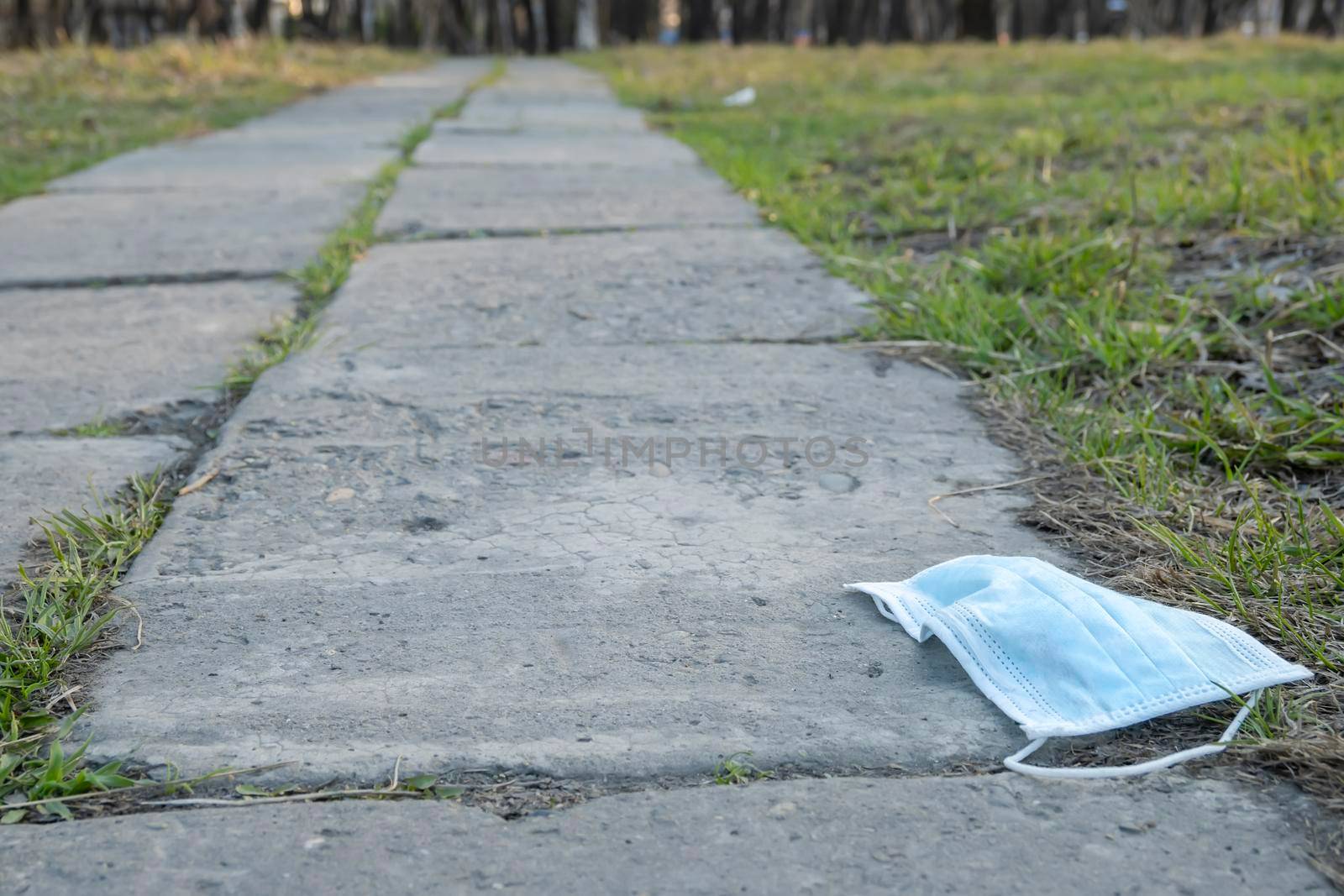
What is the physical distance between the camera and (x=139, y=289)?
2535 mm

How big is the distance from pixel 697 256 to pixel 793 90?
445cm

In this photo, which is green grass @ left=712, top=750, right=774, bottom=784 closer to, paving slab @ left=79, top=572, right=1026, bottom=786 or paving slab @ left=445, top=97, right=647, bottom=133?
paving slab @ left=79, top=572, right=1026, bottom=786

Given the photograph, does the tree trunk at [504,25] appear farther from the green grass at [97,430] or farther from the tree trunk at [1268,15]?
the green grass at [97,430]

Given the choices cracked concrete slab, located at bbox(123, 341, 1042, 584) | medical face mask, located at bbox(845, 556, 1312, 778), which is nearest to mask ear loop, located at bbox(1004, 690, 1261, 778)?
medical face mask, located at bbox(845, 556, 1312, 778)

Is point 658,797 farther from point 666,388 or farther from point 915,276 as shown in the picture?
point 915,276

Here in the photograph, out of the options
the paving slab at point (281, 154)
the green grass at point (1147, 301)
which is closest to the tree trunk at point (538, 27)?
the paving slab at point (281, 154)

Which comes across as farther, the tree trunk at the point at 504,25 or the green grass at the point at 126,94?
the tree trunk at the point at 504,25

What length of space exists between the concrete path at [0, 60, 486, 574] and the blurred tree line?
26.5 ft

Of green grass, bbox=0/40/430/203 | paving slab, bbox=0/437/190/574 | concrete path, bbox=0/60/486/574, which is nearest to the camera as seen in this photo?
paving slab, bbox=0/437/190/574

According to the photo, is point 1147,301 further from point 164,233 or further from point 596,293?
point 164,233

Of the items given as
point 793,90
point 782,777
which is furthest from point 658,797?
point 793,90

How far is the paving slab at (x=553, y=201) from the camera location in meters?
3.15

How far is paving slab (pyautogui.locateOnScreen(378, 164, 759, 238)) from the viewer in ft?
10.3

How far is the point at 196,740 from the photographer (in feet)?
3.39
